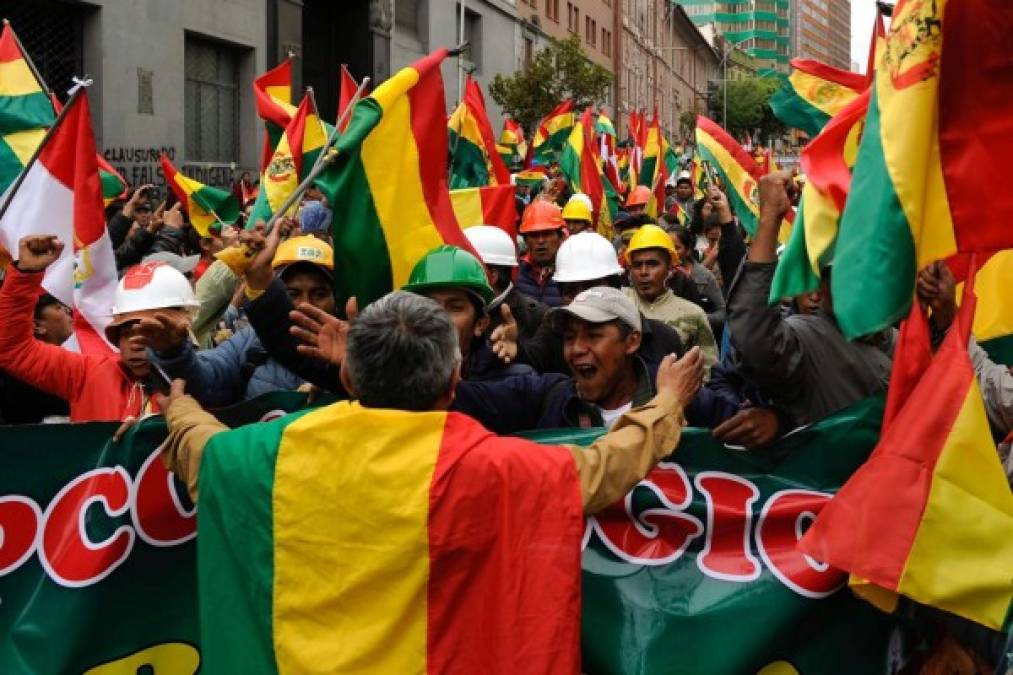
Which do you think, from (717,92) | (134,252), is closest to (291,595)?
(134,252)

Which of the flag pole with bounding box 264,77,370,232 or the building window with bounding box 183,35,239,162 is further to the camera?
the building window with bounding box 183,35,239,162

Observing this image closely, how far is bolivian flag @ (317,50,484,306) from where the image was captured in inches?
186

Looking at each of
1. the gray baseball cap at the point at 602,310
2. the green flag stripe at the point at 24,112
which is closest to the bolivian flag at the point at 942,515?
the gray baseball cap at the point at 602,310

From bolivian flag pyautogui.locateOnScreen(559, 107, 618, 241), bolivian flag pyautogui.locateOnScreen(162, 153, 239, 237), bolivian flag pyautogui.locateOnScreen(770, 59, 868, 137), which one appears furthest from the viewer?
Result: bolivian flag pyautogui.locateOnScreen(559, 107, 618, 241)

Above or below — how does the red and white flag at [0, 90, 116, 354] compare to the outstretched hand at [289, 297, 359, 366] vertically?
above

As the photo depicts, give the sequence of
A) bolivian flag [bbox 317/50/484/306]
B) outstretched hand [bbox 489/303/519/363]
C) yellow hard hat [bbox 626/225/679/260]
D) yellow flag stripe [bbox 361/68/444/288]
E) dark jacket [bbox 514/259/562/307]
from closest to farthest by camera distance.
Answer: outstretched hand [bbox 489/303/519/363] < bolivian flag [bbox 317/50/484/306] < yellow flag stripe [bbox 361/68/444/288] < yellow hard hat [bbox 626/225/679/260] < dark jacket [bbox 514/259/562/307]

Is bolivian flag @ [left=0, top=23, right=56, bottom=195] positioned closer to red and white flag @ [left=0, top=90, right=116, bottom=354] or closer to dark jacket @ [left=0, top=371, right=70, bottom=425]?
red and white flag @ [left=0, top=90, right=116, bottom=354]

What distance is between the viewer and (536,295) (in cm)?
791

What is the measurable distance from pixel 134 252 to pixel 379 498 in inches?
249

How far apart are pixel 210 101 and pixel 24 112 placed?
15359 millimetres

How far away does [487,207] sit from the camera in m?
7.37

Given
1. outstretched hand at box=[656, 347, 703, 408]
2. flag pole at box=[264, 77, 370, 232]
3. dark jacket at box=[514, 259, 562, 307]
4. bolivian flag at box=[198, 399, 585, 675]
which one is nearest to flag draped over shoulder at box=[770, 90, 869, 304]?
outstretched hand at box=[656, 347, 703, 408]

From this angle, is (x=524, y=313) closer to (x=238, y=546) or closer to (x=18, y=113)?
(x=18, y=113)

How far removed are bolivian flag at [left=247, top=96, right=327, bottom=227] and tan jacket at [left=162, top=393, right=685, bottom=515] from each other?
10.2ft
